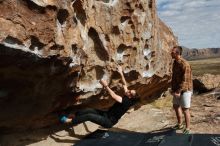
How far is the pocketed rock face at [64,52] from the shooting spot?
273 inches

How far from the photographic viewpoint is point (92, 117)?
896cm

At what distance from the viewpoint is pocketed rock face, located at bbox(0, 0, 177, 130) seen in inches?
273

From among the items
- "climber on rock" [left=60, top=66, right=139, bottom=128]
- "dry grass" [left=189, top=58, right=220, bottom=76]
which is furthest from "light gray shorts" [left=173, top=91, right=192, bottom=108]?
"dry grass" [left=189, top=58, right=220, bottom=76]

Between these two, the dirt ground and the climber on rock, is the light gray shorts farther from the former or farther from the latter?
the climber on rock

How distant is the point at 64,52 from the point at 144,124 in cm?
455

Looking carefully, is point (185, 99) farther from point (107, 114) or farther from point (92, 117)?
point (92, 117)

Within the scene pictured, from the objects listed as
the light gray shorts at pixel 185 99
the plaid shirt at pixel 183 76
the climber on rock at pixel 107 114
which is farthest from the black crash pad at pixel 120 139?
the plaid shirt at pixel 183 76

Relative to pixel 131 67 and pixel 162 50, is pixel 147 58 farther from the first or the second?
pixel 162 50

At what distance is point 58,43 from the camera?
24.5 feet

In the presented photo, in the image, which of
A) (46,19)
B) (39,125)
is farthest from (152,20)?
(46,19)

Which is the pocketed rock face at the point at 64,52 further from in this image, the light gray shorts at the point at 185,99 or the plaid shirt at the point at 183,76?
the light gray shorts at the point at 185,99

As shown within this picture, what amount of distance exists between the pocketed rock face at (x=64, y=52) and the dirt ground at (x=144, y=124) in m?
0.27

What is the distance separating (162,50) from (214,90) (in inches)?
128

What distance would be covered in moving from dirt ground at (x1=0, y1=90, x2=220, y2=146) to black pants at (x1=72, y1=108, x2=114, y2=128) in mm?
888
